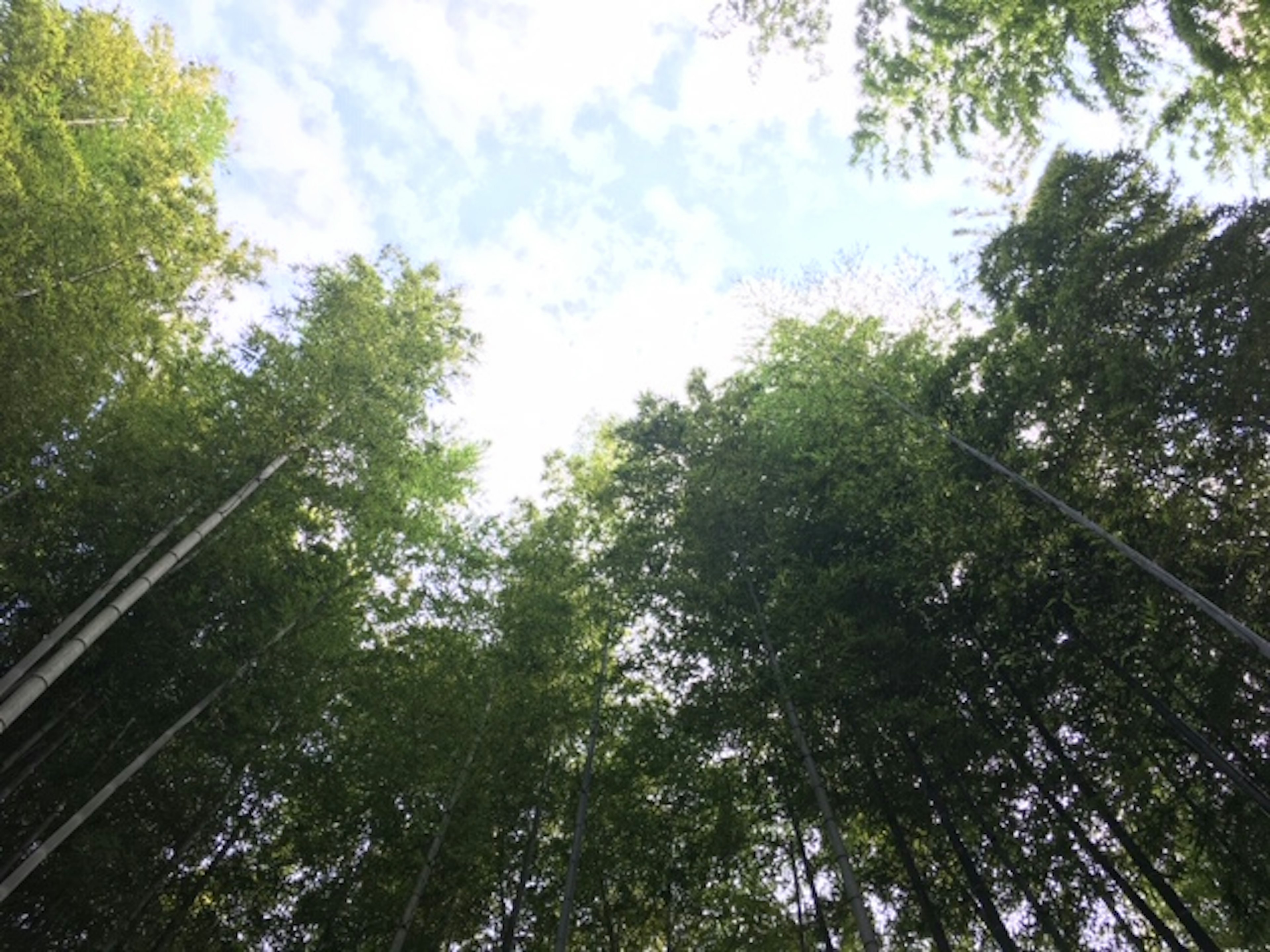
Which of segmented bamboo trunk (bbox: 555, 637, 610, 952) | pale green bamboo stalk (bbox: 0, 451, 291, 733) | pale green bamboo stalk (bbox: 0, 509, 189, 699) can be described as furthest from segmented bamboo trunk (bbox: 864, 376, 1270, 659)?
pale green bamboo stalk (bbox: 0, 509, 189, 699)

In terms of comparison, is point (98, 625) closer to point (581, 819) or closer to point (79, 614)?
point (79, 614)

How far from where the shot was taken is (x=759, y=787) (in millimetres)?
6219

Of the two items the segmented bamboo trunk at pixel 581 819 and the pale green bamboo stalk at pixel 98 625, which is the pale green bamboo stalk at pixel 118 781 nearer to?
the pale green bamboo stalk at pixel 98 625

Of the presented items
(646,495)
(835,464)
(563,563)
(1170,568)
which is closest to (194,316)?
(563,563)

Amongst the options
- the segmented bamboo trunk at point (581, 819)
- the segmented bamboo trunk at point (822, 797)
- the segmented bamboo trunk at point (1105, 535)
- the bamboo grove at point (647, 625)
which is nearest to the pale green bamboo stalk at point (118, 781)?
the bamboo grove at point (647, 625)

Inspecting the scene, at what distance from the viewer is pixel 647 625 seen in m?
7.24

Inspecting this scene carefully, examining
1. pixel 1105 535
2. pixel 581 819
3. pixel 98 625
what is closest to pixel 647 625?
pixel 581 819

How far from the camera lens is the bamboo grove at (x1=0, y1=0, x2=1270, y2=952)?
16.6 feet

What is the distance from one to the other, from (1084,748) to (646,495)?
4746 millimetres

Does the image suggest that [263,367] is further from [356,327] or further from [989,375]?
[989,375]

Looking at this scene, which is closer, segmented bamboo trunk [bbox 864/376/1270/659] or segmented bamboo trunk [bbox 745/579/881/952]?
segmented bamboo trunk [bbox 864/376/1270/659]

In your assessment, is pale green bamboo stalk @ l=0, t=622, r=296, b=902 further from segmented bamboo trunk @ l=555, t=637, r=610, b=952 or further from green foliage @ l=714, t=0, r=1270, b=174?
green foliage @ l=714, t=0, r=1270, b=174

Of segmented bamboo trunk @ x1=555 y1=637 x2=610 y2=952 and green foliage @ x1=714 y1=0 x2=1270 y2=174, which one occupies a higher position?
green foliage @ x1=714 y1=0 x2=1270 y2=174

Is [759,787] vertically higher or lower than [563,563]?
lower
